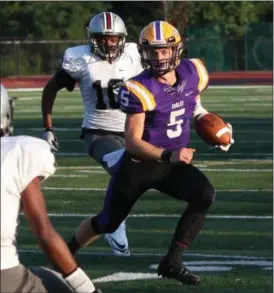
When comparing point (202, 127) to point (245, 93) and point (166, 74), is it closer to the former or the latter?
point (166, 74)

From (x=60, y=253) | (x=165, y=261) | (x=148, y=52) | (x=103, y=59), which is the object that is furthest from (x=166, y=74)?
(x=60, y=253)

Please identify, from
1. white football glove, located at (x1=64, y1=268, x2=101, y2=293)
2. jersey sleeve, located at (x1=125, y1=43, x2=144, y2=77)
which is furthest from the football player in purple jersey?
white football glove, located at (x1=64, y1=268, x2=101, y2=293)

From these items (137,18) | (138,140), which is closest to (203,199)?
(138,140)

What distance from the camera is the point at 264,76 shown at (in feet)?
128

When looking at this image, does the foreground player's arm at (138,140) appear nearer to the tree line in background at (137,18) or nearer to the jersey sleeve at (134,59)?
the jersey sleeve at (134,59)

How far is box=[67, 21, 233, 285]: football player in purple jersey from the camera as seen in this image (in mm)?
6621

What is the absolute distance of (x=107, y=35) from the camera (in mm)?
8117

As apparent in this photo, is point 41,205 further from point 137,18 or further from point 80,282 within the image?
point 137,18

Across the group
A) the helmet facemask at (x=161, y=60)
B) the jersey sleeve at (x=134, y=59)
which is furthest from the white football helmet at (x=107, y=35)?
the helmet facemask at (x=161, y=60)

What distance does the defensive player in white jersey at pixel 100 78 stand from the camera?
26.7 ft

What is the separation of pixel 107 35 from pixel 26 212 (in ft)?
13.2

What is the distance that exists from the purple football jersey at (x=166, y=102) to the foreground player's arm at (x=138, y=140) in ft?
0.14

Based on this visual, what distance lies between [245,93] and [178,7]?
45.7ft

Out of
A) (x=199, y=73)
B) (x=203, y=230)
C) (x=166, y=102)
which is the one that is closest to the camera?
(x=166, y=102)
